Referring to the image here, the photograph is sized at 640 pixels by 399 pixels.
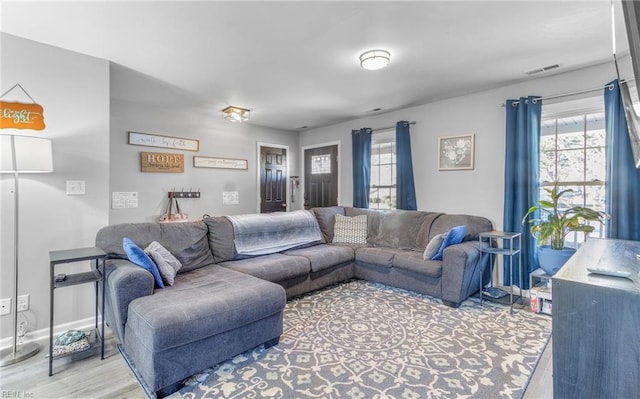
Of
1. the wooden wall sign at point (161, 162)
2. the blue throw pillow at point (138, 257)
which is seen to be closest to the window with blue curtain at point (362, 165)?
the wooden wall sign at point (161, 162)

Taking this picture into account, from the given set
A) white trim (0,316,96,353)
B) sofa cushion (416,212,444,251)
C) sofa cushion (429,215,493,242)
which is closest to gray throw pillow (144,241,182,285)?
white trim (0,316,96,353)

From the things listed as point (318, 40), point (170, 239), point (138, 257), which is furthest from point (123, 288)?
point (318, 40)

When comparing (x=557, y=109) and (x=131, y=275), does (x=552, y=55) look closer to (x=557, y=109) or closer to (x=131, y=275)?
(x=557, y=109)

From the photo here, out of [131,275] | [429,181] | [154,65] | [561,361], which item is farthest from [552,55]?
[131,275]

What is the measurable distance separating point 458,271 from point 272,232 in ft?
6.91

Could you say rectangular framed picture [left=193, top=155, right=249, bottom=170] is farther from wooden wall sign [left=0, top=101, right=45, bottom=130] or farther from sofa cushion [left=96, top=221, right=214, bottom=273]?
wooden wall sign [left=0, top=101, right=45, bottom=130]

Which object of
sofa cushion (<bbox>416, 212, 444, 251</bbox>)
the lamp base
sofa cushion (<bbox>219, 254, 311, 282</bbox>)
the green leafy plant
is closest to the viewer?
the lamp base

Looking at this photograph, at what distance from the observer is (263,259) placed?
3.26 metres

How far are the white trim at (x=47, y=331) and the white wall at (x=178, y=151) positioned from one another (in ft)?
5.50

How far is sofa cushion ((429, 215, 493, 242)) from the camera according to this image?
3494 millimetres

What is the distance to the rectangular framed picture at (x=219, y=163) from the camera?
4.84m

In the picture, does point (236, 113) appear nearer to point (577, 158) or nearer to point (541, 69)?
point (541, 69)

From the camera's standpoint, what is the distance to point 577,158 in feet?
10.5

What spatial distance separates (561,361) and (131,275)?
2.46 meters
